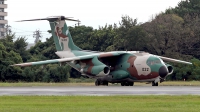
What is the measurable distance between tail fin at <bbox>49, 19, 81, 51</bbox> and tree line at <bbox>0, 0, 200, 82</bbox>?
32.1ft

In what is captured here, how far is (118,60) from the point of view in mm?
42469

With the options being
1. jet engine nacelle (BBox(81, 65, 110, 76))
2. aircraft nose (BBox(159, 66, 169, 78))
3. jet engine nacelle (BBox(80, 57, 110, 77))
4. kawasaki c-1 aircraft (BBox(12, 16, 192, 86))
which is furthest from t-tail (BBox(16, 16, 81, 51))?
aircraft nose (BBox(159, 66, 169, 78))

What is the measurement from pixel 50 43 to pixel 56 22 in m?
35.5

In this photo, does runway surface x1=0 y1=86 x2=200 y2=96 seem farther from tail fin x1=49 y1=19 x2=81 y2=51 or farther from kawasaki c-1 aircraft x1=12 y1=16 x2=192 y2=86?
tail fin x1=49 y1=19 x2=81 y2=51

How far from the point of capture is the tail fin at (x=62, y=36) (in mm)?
46250

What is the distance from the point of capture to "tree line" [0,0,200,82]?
184 feet
